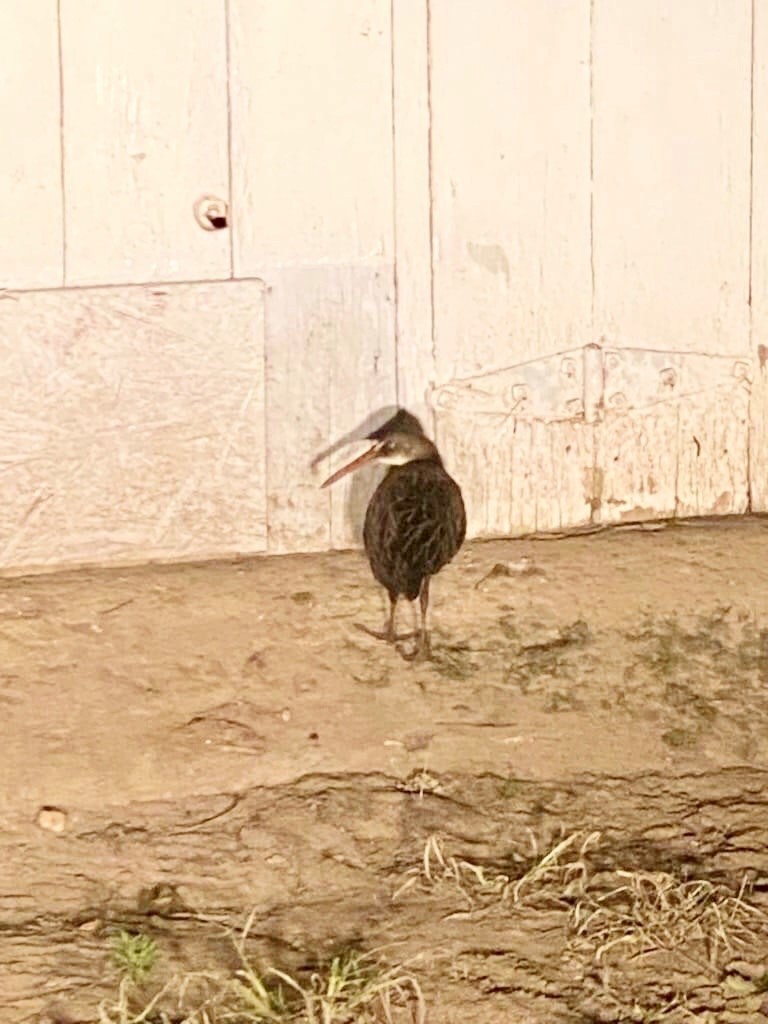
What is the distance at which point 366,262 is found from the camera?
5.75m

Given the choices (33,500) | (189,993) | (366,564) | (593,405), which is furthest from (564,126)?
(189,993)

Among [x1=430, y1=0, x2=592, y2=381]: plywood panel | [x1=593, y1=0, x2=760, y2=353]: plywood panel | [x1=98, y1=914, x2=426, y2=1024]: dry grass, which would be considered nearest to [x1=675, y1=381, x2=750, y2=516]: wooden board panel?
[x1=593, y1=0, x2=760, y2=353]: plywood panel

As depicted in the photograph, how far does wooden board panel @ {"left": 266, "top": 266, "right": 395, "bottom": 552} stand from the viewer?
571cm

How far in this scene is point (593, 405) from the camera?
5965mm

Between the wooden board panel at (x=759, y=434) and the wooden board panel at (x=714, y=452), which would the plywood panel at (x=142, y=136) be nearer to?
the wooden board panel at (x=714, y=452)

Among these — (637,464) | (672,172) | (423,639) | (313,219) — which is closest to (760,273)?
(672,172)

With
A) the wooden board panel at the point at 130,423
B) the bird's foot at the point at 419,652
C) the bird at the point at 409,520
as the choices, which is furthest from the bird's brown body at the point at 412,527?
the wooden board panel at the point at 130,423

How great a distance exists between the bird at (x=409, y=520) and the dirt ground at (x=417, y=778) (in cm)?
13

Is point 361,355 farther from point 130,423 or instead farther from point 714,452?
point 714,452

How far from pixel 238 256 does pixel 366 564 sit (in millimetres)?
726

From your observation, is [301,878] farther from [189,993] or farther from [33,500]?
[33,500]

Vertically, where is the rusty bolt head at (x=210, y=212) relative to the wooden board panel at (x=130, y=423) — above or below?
above

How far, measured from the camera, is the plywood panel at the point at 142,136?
5.46 m

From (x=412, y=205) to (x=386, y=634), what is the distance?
94 cm
